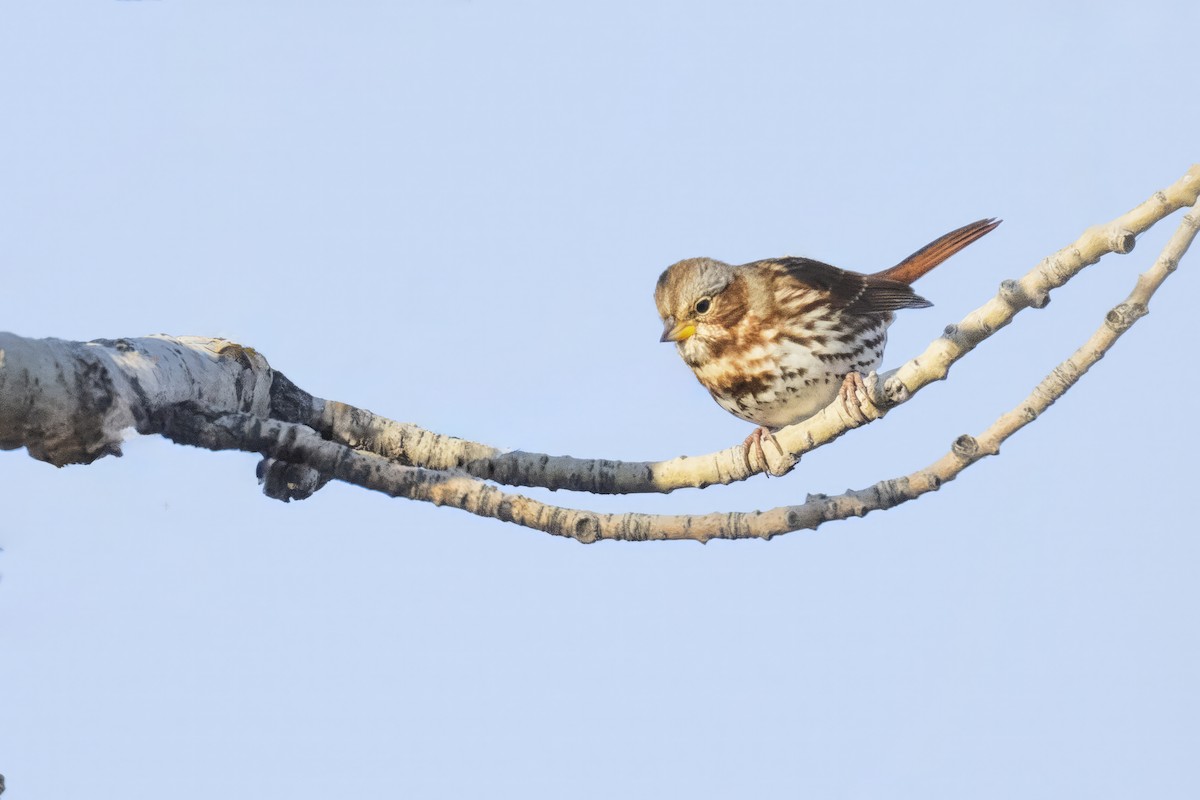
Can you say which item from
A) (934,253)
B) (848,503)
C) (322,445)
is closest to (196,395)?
(322,445)

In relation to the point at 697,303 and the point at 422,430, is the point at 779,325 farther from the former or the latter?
the point at 422,430

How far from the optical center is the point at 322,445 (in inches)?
205

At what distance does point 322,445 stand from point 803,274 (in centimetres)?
432

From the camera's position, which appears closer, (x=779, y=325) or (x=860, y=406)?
(x=860, y=406)

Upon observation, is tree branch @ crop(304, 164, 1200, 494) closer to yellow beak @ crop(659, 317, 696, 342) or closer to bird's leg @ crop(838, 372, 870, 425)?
bird's leg @ crop(838, 372, 870, 425)

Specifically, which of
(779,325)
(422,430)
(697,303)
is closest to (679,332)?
(697,303)

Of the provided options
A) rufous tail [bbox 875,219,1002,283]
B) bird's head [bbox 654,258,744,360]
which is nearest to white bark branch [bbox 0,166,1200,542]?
bird's head [bbox 654,258,744,360]

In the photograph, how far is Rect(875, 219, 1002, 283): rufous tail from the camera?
8.22 meters

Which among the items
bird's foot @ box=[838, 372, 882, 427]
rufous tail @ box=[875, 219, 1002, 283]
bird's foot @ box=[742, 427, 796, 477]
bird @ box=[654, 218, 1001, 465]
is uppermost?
rufous tail @ box=[875, 219, 1002, 283]

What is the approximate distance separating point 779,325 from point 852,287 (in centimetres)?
84

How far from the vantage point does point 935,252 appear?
841 cm

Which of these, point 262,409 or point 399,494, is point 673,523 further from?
point 262,409

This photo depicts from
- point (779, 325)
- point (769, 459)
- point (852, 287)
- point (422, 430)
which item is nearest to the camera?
point (769, 459)

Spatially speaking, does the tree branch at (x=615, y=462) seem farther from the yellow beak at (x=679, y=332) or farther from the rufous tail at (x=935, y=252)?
the rufous tail at (x=935, y=252)
